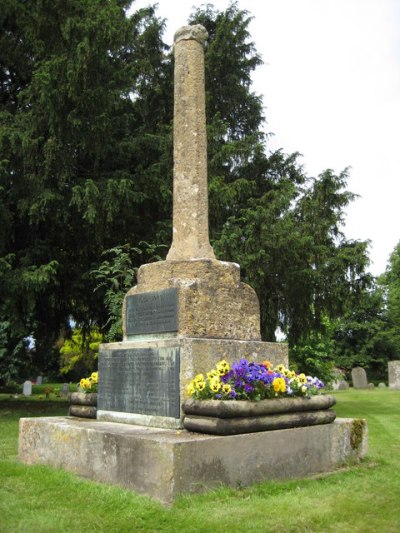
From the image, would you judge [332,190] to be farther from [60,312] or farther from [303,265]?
[60,312]

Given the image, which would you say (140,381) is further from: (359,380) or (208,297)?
(359,380)

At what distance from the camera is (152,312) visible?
6.20m

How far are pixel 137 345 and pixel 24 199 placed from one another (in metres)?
7.76

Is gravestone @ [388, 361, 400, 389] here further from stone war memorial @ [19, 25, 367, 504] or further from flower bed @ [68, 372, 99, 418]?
flower bed @ [68, 372, 99, 418]

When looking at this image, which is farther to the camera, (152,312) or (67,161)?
(67,161)

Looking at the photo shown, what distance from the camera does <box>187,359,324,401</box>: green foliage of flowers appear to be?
16.8 ft

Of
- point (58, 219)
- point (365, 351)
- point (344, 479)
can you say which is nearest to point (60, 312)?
point (58, 219)

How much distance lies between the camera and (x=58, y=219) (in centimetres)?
1388

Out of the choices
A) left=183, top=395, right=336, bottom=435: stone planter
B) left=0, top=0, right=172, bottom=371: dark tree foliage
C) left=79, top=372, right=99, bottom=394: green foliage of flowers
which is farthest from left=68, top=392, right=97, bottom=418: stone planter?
left=0, top=0, right=172, bottom=371: dark tree foliage

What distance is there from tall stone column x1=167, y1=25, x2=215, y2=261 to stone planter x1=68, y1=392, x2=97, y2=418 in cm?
203

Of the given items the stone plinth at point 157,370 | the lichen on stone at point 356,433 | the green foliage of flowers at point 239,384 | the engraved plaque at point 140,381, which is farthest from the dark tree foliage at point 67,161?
the lichen on stone at point 356,433

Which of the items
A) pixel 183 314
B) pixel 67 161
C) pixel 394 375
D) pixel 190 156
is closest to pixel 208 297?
pixel 183 314

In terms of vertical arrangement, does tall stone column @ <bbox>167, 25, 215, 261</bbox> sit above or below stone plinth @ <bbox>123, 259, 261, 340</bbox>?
above

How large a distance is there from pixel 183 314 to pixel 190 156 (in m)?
2.00
